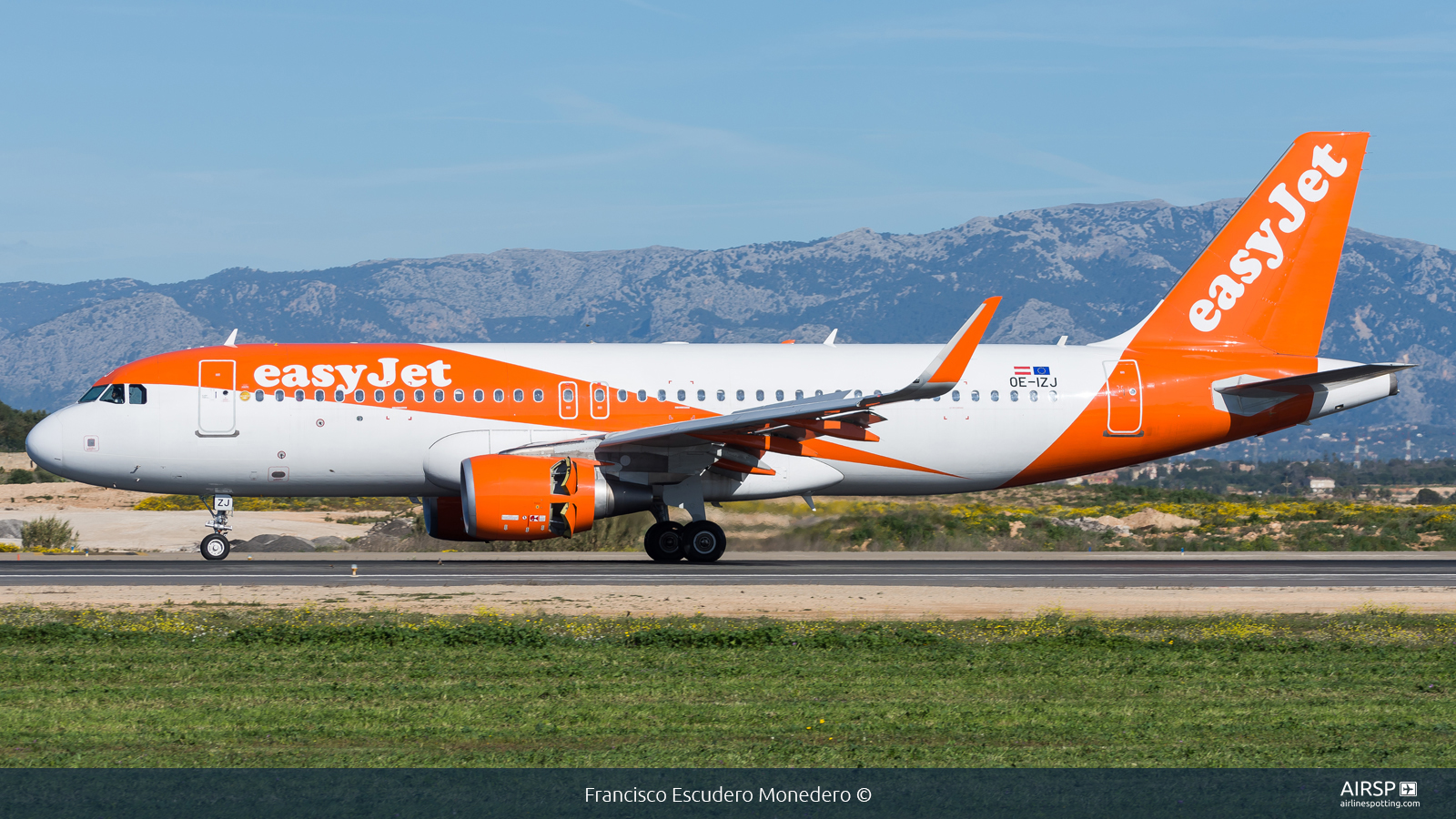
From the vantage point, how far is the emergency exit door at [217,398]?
24016 mm

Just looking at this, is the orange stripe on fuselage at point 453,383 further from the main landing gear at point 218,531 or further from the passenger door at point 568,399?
the main landing gear at point 218,531

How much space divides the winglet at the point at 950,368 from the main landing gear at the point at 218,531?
1104 centimetres

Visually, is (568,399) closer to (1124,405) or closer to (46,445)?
(46,445)

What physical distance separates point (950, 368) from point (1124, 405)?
569 cm

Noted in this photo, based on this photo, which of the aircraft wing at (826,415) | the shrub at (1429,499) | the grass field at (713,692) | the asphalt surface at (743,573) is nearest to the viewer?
the grass field at (713,692)

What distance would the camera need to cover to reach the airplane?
76.0 ft

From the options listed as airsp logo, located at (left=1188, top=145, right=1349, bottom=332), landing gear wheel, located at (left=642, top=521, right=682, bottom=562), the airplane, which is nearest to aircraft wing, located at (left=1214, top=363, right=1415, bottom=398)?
the airplane

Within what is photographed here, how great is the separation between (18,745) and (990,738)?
5.70 m

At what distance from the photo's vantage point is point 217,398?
24109mm

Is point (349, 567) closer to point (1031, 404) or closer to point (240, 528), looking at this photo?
point (1031, 404)
